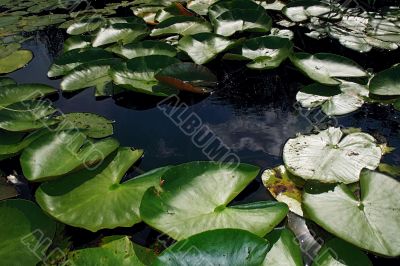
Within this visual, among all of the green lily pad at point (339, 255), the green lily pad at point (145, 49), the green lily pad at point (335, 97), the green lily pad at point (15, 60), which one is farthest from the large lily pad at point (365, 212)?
the green lily pad at point (15, 60)

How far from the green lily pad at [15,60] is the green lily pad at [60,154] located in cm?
103

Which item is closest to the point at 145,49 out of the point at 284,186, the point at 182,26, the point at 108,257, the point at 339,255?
the point at 182,26

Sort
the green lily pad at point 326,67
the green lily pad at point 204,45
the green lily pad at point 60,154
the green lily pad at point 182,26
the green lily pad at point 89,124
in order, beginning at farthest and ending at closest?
the green lily pad at point 182,26
the green lily pad at point 204,45
the green lily pad at point 326,67
the green lily pad at point 89,124
the green lily pad at point 60,154

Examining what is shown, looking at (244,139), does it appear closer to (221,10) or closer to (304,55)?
(304,55)

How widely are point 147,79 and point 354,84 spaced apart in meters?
0.93

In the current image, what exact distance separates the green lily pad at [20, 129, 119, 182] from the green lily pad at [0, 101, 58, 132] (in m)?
0.19

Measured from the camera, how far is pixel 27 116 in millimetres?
1500

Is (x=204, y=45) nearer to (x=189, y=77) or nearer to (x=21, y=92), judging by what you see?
(x=189, y=77)

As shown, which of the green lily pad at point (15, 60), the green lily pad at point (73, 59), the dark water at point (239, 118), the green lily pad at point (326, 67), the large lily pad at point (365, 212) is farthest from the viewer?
the green lily pad at point (15, 60)

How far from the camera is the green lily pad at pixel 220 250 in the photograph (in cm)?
78

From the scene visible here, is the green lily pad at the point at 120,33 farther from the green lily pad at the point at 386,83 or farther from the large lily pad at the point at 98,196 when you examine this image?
the green lily pad at the point at 386,83

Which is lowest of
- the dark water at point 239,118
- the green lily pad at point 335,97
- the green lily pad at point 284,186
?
the dark water at point 239,118

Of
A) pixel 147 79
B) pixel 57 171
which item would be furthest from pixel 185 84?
pixel 57 171

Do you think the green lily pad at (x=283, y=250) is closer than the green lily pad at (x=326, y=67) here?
Yes
